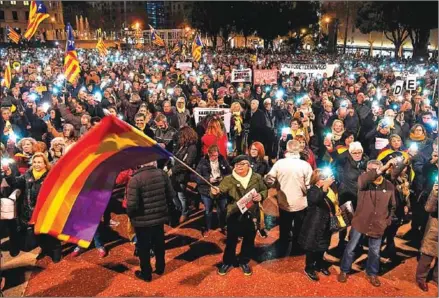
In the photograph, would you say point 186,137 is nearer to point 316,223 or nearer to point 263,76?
point 316,223

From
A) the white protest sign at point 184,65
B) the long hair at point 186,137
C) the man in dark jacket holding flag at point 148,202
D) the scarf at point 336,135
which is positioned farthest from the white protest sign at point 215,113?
the white protest sign at point 184,65

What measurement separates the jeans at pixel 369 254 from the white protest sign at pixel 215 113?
4470mm

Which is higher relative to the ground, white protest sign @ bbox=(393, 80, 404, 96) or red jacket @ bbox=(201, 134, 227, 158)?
white protest sign @ bbox=(393, 80, 404, 96)

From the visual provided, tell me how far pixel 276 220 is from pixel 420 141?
2.77 metres

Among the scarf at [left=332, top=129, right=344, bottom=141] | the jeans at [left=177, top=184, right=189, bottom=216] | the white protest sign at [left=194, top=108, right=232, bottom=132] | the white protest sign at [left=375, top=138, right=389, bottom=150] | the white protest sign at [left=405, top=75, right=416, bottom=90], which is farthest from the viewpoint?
the white protest sign at [left=405, top=75, right=416, bottom=90]

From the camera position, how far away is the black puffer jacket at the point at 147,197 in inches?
204

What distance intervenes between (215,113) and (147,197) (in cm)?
436

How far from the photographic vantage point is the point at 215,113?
9.34 m

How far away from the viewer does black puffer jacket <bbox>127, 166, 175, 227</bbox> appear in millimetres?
5191

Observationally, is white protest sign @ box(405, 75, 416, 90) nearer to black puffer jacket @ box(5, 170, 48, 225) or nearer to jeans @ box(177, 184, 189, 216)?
jeans @ box(177, 184, 189, 216)

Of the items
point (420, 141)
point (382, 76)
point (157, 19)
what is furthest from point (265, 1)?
point (157, 19)

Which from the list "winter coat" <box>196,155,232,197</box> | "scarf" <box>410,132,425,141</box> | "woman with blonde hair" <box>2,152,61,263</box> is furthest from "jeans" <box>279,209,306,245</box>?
"woman with blonde hair" <box>2,152,61,263</box>

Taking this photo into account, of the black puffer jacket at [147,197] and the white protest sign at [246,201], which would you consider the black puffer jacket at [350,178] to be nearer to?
the white protest sign at [246,201]

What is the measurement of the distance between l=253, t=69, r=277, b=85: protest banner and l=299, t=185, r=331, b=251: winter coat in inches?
364
